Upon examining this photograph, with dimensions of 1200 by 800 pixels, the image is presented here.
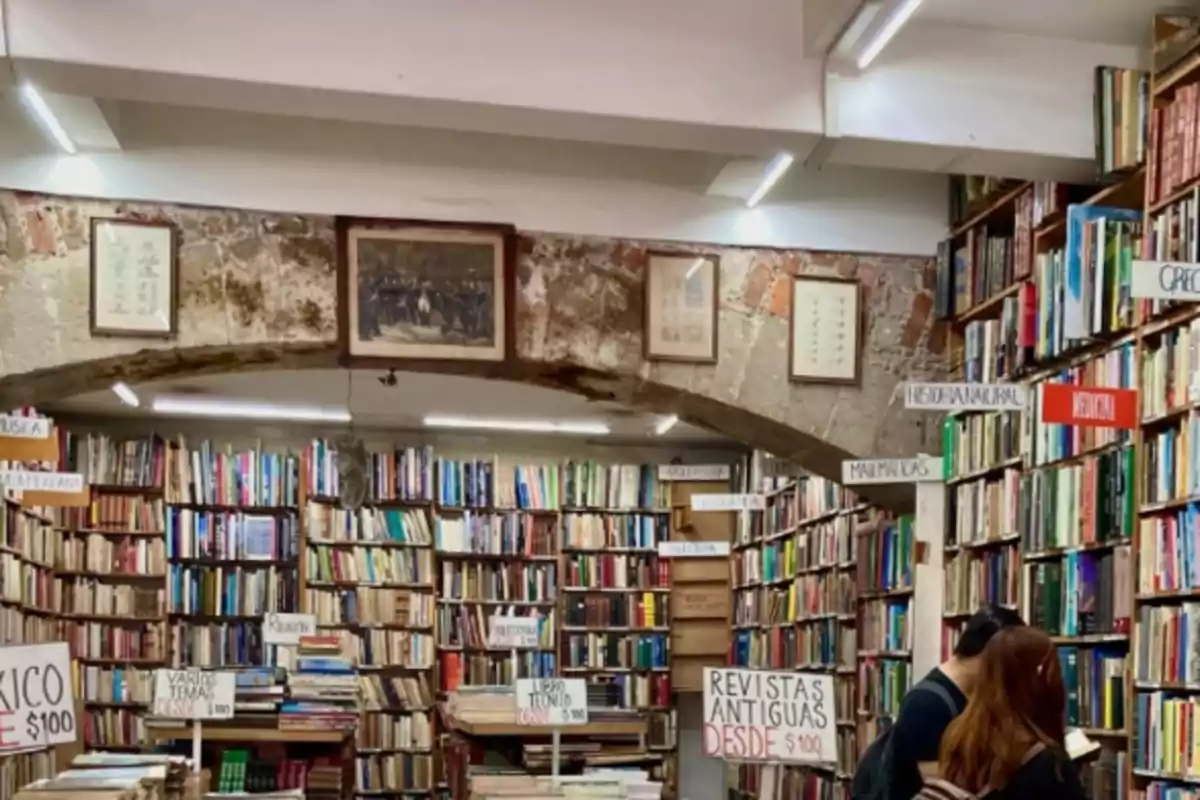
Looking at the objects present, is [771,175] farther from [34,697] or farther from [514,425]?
[514,425]

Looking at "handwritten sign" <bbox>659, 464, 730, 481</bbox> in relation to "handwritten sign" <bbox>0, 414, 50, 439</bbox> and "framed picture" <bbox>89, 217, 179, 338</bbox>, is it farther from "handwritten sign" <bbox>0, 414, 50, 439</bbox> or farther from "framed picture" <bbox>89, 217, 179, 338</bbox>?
"handwritten sign" <bbox>0, 414, 50, 439</bbox>

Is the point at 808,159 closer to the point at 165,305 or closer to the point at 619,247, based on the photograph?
the point at 619,247

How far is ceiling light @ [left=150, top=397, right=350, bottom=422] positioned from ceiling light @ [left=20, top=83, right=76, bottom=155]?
14.6 ft

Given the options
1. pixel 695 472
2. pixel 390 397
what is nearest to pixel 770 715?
pixel 695 472

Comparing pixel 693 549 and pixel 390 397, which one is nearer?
pixel 693 549

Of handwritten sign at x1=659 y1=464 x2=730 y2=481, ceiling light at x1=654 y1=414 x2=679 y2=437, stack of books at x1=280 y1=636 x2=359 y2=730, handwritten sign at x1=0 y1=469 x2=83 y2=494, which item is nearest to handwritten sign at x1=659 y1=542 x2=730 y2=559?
handwritten sign at x1=659 y1=464 x2=730 y2=481

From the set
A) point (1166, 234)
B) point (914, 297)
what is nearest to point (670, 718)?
point (914, 297)

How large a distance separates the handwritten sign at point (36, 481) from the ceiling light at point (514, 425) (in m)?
4.57

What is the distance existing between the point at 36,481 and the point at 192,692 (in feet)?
3.38

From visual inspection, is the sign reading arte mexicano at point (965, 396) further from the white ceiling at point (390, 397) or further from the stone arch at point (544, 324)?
the white ceiling at point (390, 397)

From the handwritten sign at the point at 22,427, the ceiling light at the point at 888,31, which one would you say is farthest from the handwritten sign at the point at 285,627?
the ceiling light at the point at 888,31

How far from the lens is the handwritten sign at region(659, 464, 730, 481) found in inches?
340

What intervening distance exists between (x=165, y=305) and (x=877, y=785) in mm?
3180

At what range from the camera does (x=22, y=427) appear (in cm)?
518
